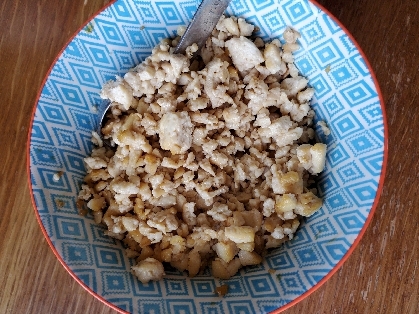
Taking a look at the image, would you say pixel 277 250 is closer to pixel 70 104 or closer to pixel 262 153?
pixel 262 153

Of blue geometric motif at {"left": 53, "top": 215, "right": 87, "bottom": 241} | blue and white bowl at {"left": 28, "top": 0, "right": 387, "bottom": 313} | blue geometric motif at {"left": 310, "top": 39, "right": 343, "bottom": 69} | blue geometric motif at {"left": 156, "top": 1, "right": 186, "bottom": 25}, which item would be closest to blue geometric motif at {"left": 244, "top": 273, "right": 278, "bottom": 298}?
blue and white bowl at {"left": 28, "top": 0, "right": 387, "bottom": 313}

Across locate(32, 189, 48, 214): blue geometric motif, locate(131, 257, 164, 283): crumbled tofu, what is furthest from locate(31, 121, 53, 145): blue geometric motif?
locate(131, 257, 164, 283): crumbled tofu

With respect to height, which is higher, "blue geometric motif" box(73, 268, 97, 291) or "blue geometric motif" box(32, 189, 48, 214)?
"blue geometric motif" box(32, 189, 48, 214)

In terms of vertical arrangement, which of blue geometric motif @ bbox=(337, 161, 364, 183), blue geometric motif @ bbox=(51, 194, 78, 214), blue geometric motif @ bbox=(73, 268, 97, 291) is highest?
blue geometric motif @ bbox=(337, 161, 364, 183)

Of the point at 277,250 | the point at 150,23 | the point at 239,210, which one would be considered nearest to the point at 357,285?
the point at 277,250

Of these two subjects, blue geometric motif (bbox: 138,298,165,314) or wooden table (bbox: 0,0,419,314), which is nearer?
blue geometric motif (bbox: 138,298,165,314)

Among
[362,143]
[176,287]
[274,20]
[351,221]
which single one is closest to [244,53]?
[274,20]

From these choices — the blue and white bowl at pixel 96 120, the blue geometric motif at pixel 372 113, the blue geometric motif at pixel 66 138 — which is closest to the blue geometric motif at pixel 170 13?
the blue and white bowl at pixel 96 120

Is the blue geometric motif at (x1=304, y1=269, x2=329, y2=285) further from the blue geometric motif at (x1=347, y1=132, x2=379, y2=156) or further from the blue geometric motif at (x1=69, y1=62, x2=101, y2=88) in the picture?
the blue geometric motif at (x1=69, y1=62, x2=101, y2=88)
